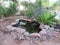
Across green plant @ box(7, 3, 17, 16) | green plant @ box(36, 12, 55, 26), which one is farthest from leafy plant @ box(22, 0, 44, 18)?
green plant @ box(7, 3, 17, 16)

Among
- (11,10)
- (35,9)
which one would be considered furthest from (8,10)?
(35,9)

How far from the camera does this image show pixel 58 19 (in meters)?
7.70

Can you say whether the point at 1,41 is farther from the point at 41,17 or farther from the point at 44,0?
the point at 44,0

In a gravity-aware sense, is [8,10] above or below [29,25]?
above

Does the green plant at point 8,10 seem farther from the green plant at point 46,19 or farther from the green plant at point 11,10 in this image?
the green plant at point 46,19

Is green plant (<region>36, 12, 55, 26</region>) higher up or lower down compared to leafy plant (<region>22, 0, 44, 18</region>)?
lower down

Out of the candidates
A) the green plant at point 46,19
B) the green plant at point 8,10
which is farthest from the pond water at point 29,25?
the green plant at point 8,10

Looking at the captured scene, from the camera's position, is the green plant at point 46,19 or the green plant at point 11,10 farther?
the green plant at point 11,10

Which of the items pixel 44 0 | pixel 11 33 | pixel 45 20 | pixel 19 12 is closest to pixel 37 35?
pixel 11 33

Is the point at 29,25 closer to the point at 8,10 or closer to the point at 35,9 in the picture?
the point at 35,9

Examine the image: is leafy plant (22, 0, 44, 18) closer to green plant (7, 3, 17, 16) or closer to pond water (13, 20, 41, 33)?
pond water (13, 20, 41, 33)

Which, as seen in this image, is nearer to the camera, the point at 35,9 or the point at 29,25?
the point at 29,25

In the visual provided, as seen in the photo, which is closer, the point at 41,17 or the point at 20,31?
the point at 20,31

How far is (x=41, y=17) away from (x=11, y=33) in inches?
68.7
